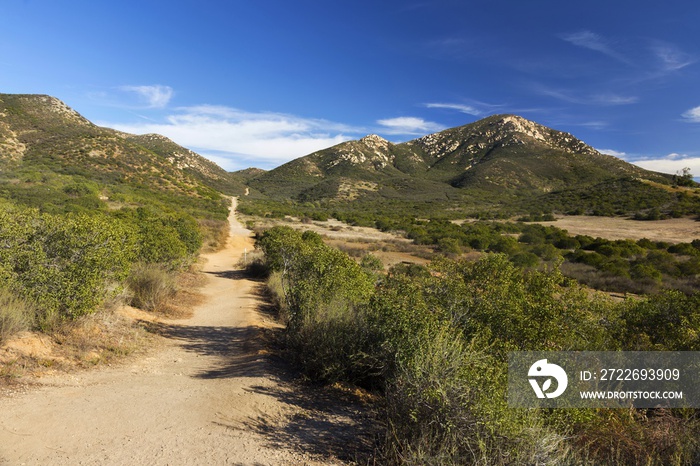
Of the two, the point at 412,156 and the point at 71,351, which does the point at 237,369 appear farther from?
the point at 412,156

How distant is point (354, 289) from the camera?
8.73 meters

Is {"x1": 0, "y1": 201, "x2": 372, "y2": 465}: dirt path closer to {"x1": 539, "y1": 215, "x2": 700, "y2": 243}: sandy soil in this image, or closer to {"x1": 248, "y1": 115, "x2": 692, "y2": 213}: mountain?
{"x1": 539, "y1": 215, "x2": 700, "y2": 243}: sandy soil

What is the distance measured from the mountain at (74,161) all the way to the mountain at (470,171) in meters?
39.4

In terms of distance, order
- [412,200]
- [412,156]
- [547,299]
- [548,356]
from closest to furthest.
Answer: [548,356] < [547,299] < [412,200] < [412,156]

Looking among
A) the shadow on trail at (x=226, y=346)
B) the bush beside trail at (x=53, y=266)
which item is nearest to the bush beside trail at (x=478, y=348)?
the shadow on trail at (x=226, y=346)

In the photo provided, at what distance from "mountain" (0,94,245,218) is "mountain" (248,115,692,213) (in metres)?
39.4

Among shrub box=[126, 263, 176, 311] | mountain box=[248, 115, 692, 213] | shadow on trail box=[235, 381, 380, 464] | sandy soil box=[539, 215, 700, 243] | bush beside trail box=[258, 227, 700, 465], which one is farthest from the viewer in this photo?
mountain box=[248, 115, 692, 213]

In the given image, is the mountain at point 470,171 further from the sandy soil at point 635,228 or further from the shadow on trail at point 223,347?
the shadow on trail at point 223,347

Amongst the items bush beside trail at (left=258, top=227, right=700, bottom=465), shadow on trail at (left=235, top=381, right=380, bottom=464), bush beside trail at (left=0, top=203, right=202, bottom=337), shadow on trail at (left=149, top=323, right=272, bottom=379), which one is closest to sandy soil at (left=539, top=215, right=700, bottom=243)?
bush beside trail at (left=258, top=227, right=700, bottom=465)

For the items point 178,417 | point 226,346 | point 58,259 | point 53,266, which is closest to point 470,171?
point 226,346

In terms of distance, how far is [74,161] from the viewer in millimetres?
47031

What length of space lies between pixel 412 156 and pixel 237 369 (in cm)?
13260

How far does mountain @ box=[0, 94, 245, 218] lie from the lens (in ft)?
113

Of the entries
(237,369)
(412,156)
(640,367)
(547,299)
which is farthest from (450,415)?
(412,156)
